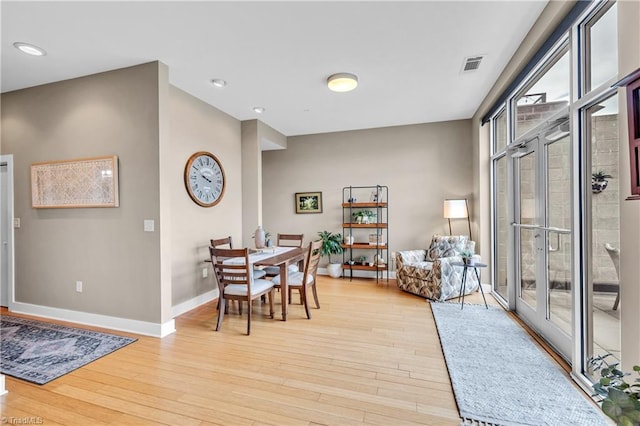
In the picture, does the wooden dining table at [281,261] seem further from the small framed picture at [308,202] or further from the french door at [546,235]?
the french door at [546,235]

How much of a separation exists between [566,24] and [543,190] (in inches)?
55.5

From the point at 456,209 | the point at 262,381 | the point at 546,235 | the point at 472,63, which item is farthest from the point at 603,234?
the point at 456,209

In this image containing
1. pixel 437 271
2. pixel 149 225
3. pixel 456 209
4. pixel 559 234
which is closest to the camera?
pixel 559 234

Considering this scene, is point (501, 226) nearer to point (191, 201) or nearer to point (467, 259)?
point (467, 259)

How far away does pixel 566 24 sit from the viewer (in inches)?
82.0

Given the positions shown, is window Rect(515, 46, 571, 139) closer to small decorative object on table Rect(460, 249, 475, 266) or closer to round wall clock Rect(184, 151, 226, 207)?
small decorative object on table Rect(460, 249, 475, 266)

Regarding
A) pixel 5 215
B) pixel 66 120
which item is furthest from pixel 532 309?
pixel 5 215

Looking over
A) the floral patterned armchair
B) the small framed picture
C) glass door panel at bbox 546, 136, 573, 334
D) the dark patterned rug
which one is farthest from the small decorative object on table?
the dark patterned rug

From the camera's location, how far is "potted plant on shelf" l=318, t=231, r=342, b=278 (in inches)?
215

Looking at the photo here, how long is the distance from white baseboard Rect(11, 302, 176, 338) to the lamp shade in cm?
428

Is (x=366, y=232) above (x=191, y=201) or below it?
below

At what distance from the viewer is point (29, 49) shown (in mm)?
2658

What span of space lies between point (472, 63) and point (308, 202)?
12.2 ft

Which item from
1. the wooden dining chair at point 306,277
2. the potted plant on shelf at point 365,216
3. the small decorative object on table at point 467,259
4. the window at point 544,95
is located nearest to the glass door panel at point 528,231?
the window at point 544,95
